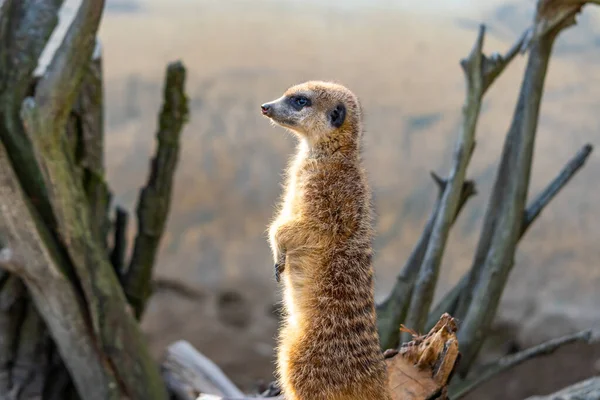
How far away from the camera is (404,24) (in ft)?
19.0

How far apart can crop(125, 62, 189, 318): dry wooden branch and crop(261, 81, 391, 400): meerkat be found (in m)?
0.96

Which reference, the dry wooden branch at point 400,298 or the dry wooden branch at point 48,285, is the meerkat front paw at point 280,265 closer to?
the dry wooden branch at point 400,298

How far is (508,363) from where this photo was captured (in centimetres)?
211

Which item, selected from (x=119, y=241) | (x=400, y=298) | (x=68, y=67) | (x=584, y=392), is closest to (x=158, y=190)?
(x=119, y=241)

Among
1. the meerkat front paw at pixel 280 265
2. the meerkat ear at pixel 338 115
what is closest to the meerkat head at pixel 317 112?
the meerkat ear at pixel 338 115

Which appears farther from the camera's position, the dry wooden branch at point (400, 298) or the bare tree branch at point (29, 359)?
the bare tree branch at point (29, 359)

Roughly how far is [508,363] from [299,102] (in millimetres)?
993

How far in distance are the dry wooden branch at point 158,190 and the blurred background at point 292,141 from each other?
53.9 inches

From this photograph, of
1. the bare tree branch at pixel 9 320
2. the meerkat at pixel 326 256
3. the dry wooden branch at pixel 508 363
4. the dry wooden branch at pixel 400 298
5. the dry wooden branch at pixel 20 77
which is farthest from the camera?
the bare tree branch at pixel 9 320

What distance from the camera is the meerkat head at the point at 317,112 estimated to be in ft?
5.13

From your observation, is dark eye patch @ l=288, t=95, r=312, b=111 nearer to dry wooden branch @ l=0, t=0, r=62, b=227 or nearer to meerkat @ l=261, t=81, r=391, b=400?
meerkat @ l=261, t=81, r=391, b=400

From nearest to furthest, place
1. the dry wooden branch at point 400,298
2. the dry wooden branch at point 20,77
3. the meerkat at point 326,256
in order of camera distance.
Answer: the meerkat at point 326,256, the dry wooden branch at point 400,298, the dry wooden branch at point 20,77

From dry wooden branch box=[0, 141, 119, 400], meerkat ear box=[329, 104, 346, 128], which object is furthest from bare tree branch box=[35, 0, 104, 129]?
meerkat ear box=[329, 104, 346, 128]

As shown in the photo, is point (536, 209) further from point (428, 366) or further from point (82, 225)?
point (82, 225)
